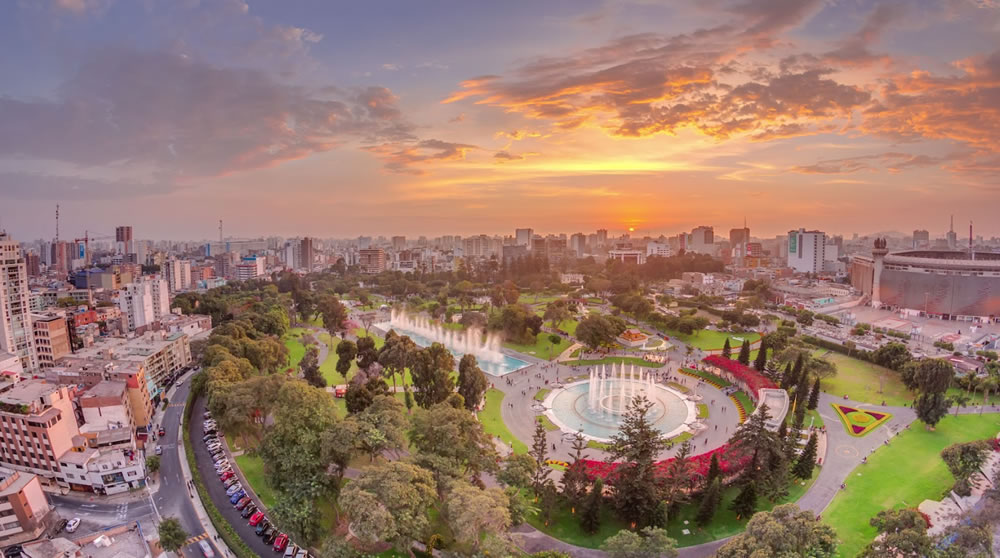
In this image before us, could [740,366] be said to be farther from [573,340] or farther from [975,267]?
[975,267]

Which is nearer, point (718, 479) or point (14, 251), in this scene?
point (718, 479)

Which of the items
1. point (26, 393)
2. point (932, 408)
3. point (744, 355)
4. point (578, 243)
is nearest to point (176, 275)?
point (26, 393)

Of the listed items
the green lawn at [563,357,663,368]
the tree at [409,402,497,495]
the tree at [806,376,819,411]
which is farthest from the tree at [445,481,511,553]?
the green lawn at [563,357,663,368]

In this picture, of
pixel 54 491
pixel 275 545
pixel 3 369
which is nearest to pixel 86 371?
pixel 3 369

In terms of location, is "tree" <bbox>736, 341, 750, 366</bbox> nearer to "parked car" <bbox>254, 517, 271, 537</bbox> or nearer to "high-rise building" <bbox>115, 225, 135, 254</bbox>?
"parked car" <bbox>254, 517, 271, 537</bbox>

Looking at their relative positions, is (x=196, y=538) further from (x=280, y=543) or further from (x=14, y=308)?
(x=14, y=308)

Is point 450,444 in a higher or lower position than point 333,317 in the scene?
lower

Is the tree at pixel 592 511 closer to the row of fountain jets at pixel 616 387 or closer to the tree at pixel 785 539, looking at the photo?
the tree at pixel 785 539
